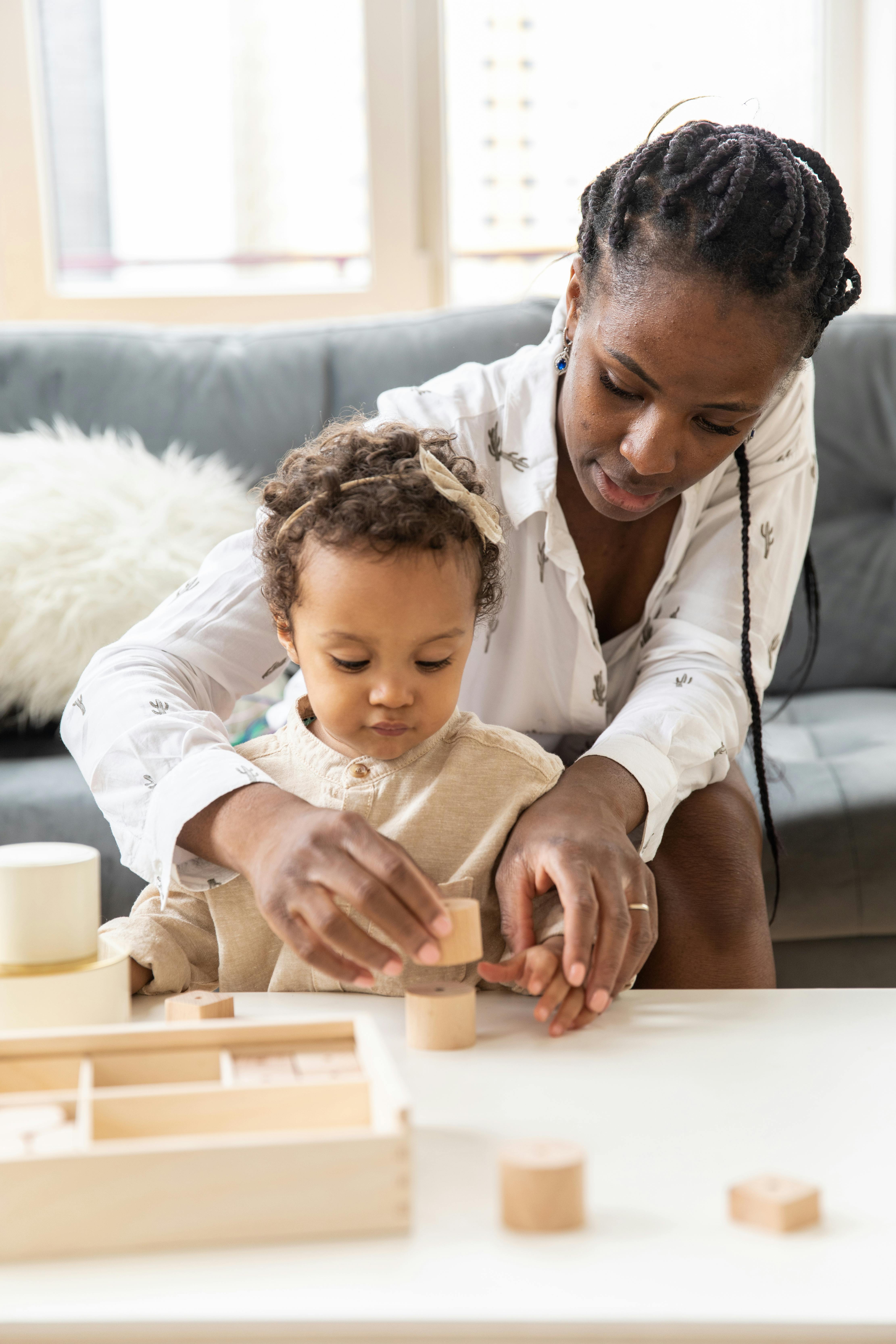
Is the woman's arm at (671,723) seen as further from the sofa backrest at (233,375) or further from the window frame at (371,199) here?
the window frame at (371,199)

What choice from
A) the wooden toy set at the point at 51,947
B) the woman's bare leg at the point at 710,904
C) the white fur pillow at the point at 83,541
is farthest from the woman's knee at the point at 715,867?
the white fur pillow at the point at 83,541

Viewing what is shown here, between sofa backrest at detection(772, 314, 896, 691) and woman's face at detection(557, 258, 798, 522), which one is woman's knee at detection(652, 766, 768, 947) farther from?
sofa backrest at detection(772, 314, 896, 691)

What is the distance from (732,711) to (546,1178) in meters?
0.72

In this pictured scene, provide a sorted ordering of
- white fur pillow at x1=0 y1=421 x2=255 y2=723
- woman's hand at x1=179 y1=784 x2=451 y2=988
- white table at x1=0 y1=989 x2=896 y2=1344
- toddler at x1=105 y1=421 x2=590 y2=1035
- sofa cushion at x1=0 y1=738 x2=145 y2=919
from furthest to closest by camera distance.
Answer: white fur pillow at x1=0 y1=421 x2=255 y2=723
sofa cushion at x1=0 y1=738 x2=145 y2=919
toddler at x1=105 y1=421 x2=590 y2=1035
woman's hand at x1=179 y1=784 x2=451 y2=988
white table at x1=0 y1=989 x2=896 y2=1344

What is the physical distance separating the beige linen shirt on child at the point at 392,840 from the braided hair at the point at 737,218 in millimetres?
419

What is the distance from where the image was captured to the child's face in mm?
911

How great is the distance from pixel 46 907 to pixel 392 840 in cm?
28

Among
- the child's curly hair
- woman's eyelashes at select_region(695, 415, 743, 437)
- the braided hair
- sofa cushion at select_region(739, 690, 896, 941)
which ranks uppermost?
the braided hair

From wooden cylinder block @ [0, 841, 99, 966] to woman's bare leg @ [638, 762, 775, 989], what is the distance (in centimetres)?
50

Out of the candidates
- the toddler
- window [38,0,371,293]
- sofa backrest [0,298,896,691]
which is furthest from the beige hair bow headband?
window [38,0,371,293]

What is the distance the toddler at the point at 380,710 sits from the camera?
36.0 inches

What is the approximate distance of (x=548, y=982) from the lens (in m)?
0.80

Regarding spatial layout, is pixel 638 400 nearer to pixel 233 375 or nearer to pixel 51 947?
pixel 51 947

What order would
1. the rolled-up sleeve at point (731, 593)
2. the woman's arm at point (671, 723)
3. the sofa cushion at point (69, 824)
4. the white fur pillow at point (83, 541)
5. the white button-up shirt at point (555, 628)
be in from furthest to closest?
the white fur pillow at point (83, 541), the sofa cushion at point (69, 824), the rolled-up sleeve at point (731, 593), the white button-up shirt at point (555, 628), the woman's arm at point (671, 723)
